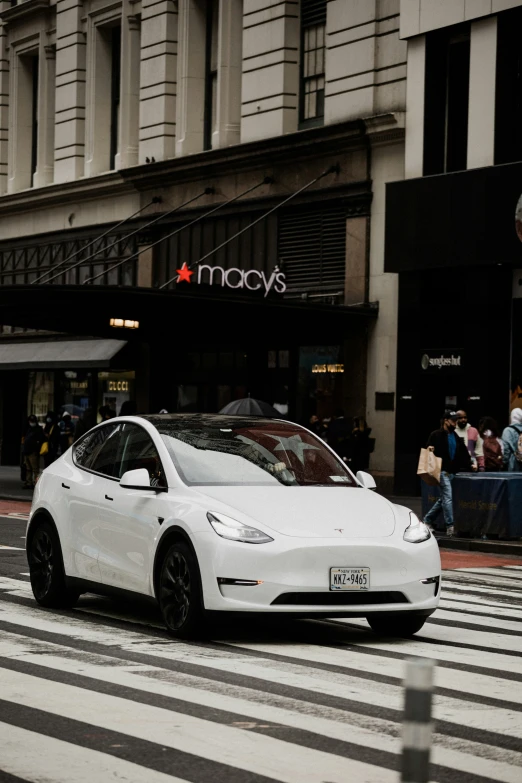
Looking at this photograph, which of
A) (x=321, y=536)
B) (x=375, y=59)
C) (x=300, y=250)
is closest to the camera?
(x=321, y=536)

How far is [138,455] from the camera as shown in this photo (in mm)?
10961

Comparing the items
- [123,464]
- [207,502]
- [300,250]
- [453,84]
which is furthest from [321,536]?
[300,250]

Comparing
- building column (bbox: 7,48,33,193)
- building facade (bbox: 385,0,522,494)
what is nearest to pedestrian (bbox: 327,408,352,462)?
building facade (bbox: 385,0,522,494)

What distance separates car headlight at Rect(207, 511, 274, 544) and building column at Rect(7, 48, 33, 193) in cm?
3490

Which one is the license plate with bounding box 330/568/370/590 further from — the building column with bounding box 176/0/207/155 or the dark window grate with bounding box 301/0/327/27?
the building column with bounding box 176/0/207/155

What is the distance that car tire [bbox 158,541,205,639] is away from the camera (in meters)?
9.56

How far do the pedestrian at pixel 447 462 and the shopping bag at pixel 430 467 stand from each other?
0.29 feet

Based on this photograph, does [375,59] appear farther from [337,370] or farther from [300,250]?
[337,370]

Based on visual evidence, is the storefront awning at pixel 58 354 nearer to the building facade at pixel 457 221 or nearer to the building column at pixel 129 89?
the building column at pixel 129 89

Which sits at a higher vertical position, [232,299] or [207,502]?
[232,299]

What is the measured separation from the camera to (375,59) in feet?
97.2

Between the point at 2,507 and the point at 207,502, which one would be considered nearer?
the point at 207,502

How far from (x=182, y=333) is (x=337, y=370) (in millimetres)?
4790

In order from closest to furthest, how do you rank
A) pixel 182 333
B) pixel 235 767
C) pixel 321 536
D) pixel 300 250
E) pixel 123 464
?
pixel 235 767 → pixel 321 536 → pixel 123 464 → pixel 300 250 → pixel 182 333
